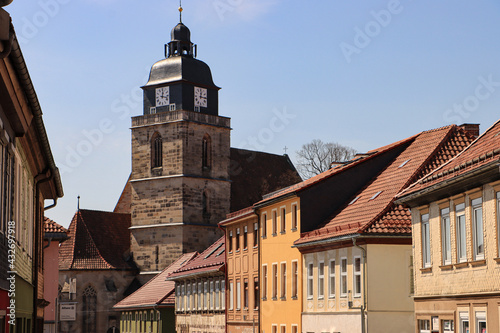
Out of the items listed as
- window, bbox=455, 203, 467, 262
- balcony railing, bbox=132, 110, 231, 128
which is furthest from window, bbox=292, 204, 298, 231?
balcony railing, bbox=132, 110, 231, 128

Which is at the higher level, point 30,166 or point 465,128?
point 465,128

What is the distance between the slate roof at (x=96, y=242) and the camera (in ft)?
263

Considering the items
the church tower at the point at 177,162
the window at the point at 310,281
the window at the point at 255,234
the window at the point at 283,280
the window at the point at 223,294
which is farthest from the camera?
the church tower at the point at 177,162

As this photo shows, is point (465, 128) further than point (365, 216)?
Yes

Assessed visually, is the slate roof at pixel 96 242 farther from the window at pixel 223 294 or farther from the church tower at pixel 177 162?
the window at pixel 223 294

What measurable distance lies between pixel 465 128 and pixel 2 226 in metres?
23.2

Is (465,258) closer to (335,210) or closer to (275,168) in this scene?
(335,210)

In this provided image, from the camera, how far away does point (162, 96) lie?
79812mm

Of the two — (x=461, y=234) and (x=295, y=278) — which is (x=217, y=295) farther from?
(x=461, y=234)

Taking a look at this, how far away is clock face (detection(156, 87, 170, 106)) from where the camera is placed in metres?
79.5

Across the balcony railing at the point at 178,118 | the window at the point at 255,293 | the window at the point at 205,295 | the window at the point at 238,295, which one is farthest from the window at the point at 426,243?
the balcony railing at the point at 178,118

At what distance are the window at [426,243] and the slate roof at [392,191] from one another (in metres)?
6.04

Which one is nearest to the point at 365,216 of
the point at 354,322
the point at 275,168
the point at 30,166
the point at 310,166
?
the point at 354,322

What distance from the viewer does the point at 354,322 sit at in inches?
1189
